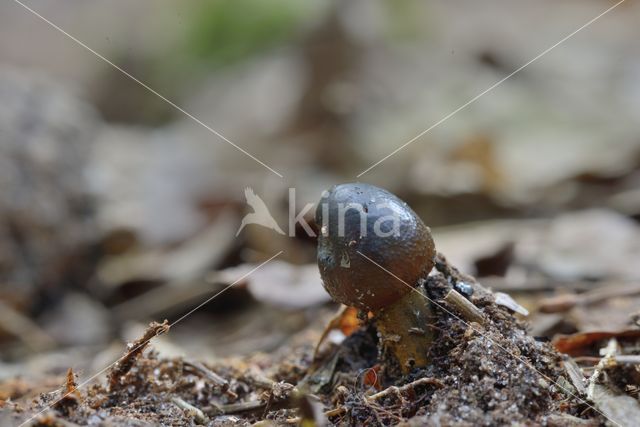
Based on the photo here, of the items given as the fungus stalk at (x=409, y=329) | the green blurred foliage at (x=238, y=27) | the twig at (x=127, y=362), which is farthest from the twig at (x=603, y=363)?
the green blurred foliage at (x=238, y=27)

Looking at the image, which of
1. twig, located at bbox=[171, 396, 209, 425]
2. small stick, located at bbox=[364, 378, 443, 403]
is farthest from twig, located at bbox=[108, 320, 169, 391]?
small stick, located at bbox=[364, 378, 443, 403]

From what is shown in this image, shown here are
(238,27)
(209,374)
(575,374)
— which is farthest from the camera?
(238,27)

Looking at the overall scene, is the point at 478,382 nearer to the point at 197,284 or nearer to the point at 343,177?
the point at 197,284

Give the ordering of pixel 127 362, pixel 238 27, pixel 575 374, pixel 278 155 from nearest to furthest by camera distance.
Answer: pixel 575 374 < pixel 127 362 < pixel 278 155 < pixel 238 27

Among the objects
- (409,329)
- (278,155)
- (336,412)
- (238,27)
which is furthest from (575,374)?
(238,27)

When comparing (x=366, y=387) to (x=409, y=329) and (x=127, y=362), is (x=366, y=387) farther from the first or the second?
(x=127, y=362)

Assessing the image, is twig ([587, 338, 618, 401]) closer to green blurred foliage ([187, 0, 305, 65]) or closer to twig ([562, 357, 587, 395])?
twig ([562, 357, 587, 395])

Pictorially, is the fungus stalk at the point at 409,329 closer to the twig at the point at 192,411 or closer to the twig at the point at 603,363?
the twig at the point at 603,363

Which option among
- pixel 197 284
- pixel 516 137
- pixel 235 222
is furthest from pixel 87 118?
pixel 516 137
